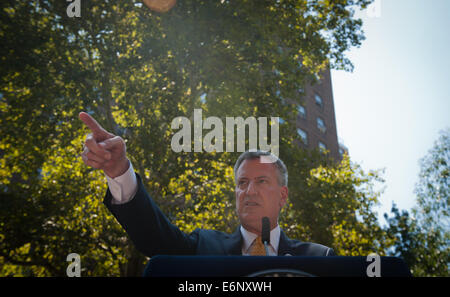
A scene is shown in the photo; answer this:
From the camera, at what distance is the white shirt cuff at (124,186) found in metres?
2.21

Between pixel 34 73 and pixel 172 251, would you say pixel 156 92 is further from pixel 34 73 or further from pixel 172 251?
pixel 172 251

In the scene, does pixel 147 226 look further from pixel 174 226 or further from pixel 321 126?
pixel 321 126

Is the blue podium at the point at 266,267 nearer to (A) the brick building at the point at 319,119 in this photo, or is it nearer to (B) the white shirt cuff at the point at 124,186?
(B) the white shirt cuff at the point at 124,186

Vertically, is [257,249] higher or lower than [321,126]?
lower

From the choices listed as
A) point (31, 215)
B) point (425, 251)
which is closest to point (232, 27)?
point (31, 215)

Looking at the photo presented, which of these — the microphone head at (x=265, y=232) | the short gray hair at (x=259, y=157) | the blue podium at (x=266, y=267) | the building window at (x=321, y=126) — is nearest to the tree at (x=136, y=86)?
the short gray hair at (x=259, y=157)

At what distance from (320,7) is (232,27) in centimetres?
382

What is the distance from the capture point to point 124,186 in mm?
2254

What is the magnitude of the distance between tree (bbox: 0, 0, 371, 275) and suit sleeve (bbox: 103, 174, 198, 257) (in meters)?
7.40

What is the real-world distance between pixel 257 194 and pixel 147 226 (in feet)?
3.28

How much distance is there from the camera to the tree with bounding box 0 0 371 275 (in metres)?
9.52

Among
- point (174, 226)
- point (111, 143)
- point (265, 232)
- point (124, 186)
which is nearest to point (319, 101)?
point (174, 226)

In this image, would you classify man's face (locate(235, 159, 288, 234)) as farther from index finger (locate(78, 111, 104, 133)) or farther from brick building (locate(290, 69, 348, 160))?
brick building (locate(290, 69, 348, 160))

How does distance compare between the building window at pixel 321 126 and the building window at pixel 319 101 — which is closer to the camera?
the building window at pixel 321 126
